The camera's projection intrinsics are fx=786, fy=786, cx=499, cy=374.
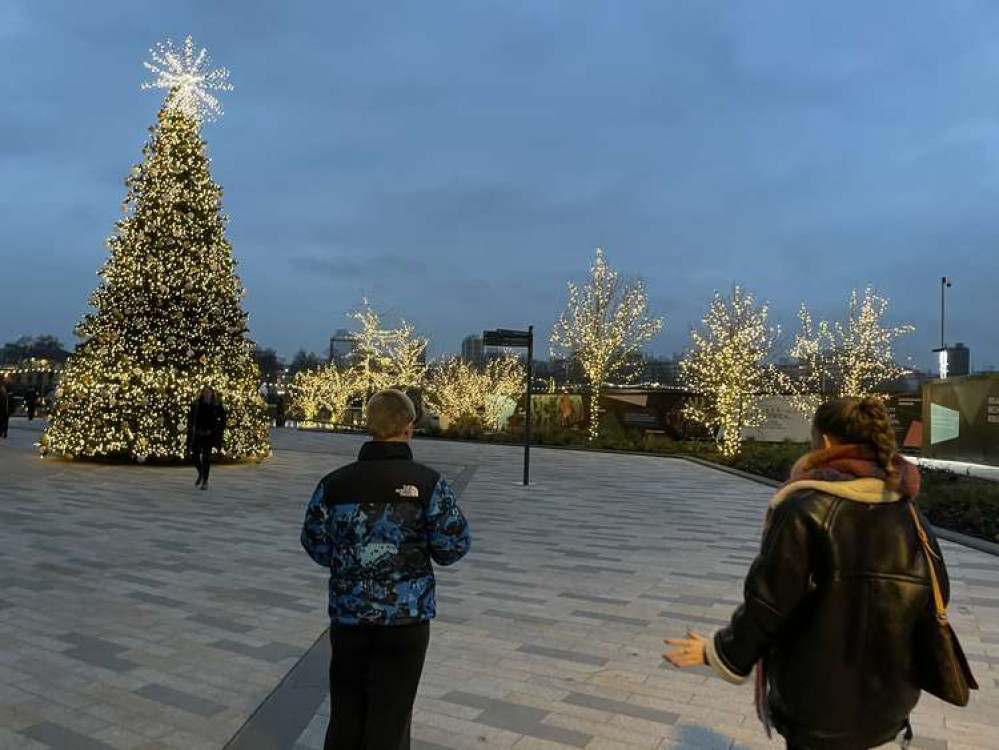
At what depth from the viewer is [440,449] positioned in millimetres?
26750

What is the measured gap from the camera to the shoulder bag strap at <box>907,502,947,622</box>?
215 cm

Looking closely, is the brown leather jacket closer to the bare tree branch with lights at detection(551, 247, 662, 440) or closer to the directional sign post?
the directional sign post

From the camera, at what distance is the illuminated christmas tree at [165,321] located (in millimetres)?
16234

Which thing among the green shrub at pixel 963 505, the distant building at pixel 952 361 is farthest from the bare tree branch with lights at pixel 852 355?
the green shrub at pixel 963 505

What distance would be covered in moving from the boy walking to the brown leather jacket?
1.05 metres

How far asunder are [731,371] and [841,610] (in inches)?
917

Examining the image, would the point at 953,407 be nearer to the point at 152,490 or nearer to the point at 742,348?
the point at 742,348

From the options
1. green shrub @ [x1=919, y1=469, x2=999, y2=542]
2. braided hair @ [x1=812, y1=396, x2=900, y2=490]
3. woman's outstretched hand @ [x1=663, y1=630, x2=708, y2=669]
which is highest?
braided hair @ [x1=812, y1=396, x2=900, y2=490]

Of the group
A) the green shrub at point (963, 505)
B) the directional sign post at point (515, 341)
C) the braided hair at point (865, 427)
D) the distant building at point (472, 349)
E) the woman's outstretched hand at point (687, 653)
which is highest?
the distant building at point (472, 349)

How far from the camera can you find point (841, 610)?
6.93 ft

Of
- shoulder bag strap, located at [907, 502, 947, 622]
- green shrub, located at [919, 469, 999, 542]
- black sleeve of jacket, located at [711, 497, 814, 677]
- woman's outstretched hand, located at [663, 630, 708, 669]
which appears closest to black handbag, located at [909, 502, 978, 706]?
shoulder bag strap, located at [907, 502, 947, 622]

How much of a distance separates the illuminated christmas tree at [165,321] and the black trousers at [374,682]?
48.4ft

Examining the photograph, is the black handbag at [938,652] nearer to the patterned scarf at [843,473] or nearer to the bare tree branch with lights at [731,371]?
the patterned scarf at [843,473]

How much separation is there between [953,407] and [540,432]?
13974mm
